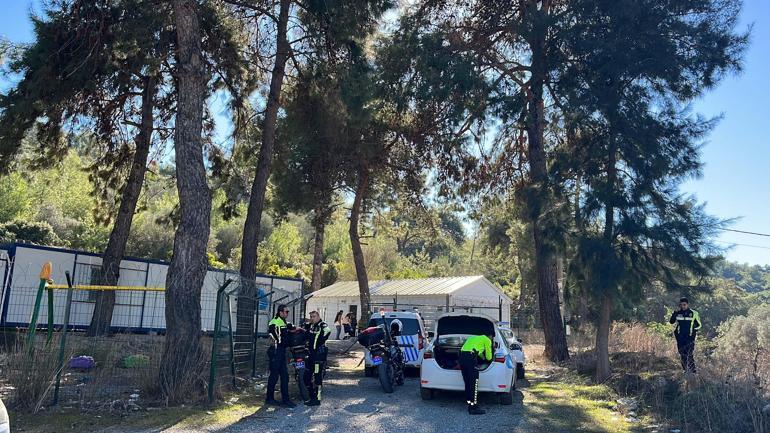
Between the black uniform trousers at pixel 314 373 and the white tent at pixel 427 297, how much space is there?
1482cm

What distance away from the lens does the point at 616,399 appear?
1106 centimetres

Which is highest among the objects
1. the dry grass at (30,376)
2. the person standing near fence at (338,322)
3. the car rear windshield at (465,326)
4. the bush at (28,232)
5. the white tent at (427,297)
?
the bush at (28,232)

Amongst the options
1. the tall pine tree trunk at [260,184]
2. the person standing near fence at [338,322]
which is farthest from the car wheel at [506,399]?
the person standing near fence at [338,322]

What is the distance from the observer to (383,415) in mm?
9438

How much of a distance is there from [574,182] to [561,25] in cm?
393

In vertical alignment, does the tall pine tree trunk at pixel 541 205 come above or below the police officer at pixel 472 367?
above

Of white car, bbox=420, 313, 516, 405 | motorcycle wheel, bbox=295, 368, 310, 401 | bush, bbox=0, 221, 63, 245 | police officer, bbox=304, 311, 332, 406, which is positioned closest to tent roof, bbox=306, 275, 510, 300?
bush, bbox=0, 221, 63, 245

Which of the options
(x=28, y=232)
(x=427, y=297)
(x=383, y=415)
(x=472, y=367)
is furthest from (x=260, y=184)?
(x=28, y=232)

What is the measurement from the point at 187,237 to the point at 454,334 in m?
5.25

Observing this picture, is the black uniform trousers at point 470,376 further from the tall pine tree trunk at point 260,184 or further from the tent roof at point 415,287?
the tent roof at point 415,287

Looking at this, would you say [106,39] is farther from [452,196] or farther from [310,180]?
[452,196]

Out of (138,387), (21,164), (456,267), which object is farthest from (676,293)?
(456,267)

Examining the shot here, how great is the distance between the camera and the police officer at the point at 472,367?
9.59 metres

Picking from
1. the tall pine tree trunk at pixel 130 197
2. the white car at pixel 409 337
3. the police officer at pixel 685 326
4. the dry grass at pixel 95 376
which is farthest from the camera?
the tall pine tree trunk at pixel 130 197
